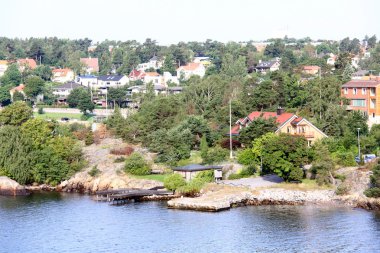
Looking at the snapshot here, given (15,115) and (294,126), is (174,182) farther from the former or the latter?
(15,115)

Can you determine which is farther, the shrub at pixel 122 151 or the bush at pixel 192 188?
the shrub at pixel 122 151

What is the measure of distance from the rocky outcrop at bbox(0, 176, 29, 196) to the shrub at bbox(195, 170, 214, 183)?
436 inches

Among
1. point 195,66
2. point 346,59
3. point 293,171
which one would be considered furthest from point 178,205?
point 195,66

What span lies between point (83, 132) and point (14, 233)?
→ 22.4 meters

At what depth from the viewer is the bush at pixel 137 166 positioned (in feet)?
150

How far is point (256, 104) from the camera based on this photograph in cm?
5475

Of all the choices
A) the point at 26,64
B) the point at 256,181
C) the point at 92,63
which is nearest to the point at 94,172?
the point at 256,181

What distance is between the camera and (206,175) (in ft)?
140

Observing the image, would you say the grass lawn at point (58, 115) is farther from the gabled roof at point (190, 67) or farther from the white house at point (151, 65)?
the white house at point (151, 65)

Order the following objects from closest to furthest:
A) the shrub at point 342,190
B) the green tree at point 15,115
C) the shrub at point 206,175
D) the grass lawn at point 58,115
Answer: the shrub at point 342,190 < the shrub at point 206,175 < the green tree at point 15,115 < the grass lawn at point 58,115

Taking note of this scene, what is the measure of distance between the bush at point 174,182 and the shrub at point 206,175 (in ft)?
3.54

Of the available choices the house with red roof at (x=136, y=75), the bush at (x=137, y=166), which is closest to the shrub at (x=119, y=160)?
the bush at (x=137, y=166)

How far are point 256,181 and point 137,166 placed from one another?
838cm

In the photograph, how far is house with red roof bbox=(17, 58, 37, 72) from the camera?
9550 centimetres
